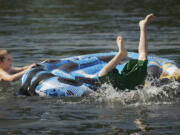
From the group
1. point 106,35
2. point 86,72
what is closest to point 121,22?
point 106,35

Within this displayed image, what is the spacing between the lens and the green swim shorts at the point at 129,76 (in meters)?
7.29

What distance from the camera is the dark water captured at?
6.01 metres

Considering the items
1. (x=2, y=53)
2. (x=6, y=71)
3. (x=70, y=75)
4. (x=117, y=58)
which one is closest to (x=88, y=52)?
(x=70, y=75)

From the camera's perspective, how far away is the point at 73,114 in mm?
6570

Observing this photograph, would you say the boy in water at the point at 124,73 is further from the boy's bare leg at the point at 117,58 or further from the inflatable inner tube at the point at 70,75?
the inflatable inner tube at the point at 70,75

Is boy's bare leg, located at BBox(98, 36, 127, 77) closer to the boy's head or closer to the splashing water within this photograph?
the splashing water

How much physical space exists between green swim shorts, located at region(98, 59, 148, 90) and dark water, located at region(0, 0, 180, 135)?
0.45 ft

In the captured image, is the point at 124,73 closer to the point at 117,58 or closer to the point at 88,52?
the point at 117,58

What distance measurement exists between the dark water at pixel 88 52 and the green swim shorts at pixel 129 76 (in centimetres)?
14

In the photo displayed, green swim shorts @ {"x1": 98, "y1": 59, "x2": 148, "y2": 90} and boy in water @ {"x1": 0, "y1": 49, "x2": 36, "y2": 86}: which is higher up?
boy in water @ {"x1": 0, "y1": 49, "x2": 36, "y2": 86}

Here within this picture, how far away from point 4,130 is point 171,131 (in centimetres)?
192

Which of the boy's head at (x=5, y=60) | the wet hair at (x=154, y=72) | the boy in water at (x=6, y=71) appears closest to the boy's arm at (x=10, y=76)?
the boy in water at (x=6, y=71)

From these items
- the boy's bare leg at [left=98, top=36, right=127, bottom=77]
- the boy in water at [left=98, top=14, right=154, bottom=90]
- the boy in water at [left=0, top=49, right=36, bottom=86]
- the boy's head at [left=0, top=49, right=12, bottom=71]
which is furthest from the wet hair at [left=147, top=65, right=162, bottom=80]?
the boy's head at [left=0, top=49, right=12, bottom=71]

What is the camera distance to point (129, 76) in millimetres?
7359
